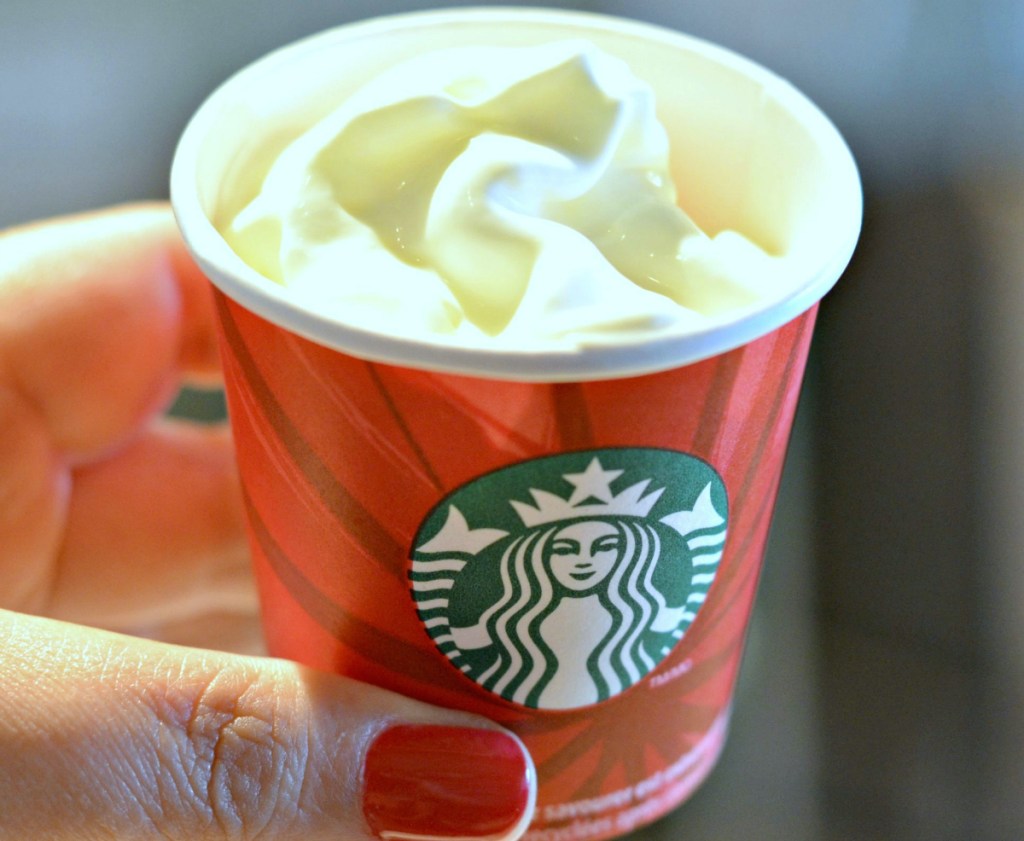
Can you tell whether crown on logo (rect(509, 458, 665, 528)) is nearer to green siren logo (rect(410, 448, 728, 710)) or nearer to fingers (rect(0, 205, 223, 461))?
green siren logo (rect(410, 448, 728, 710))

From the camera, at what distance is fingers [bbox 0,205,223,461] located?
1.18 metres

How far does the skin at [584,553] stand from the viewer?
0.72 m

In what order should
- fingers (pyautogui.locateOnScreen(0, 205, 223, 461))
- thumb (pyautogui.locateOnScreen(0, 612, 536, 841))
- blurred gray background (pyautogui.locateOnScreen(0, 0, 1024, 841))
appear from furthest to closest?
blurred gray background (pyautogui.locateOnScreen(0, 0, 1024, 841))
fingers (pyautogui.locateOnScreen(0, 205, 223, 461))
thumb (pyautogui.locateOnScreen(0, 612, 536, 841))

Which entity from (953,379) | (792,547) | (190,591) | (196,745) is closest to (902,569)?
(792,547)

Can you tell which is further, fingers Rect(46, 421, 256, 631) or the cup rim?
fingers Rect(46, 421, 256, 631)

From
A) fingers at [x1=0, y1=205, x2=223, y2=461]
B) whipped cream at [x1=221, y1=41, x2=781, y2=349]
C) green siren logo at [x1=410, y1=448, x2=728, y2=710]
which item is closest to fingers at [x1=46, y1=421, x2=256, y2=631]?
fingers at [x1=0, y1=205, x2=223, y2=461]

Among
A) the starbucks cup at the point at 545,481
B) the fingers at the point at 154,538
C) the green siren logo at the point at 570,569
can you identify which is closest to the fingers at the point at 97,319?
the fingers at the point at 154,538

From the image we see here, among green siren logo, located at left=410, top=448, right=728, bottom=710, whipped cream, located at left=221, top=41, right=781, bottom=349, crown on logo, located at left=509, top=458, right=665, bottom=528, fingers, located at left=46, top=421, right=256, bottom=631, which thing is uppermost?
whipped cream, located at left=221, top=41, right=781, bottom=349

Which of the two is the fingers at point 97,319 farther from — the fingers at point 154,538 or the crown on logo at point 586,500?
the crown on logo at point 586,500

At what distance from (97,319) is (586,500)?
714 mm

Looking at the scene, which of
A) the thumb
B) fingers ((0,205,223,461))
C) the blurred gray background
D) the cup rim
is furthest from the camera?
the blurred gray background

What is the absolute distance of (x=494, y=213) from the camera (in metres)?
0.77

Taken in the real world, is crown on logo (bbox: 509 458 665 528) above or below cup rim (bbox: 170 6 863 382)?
below

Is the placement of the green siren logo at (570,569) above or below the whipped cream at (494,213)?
below
